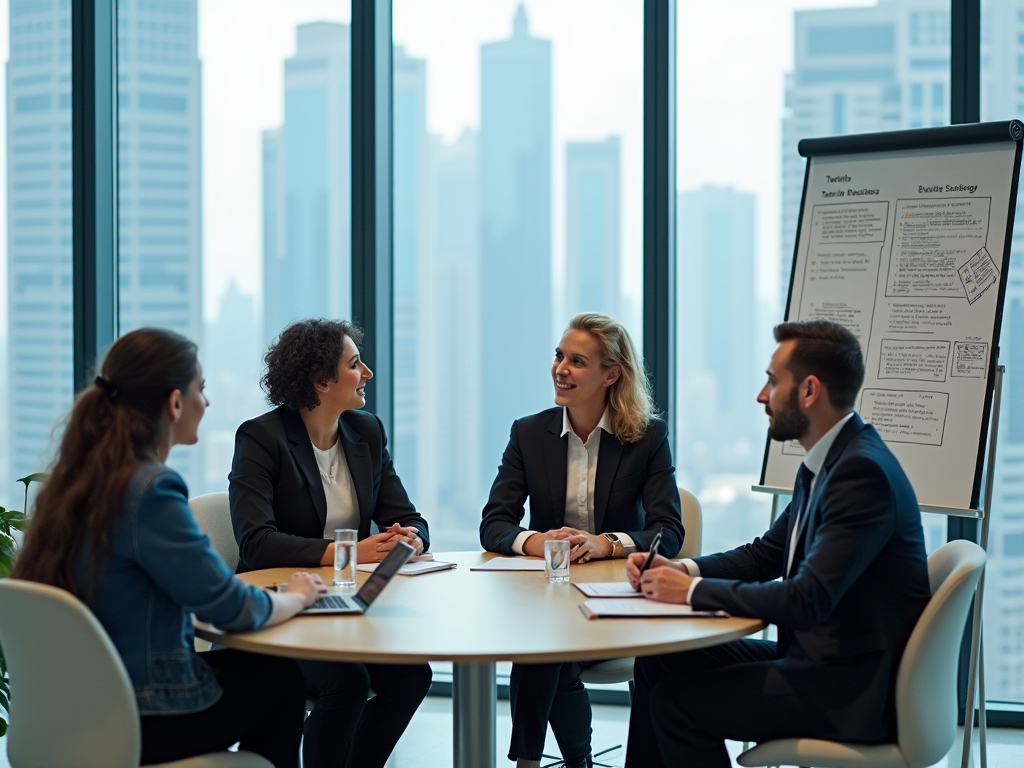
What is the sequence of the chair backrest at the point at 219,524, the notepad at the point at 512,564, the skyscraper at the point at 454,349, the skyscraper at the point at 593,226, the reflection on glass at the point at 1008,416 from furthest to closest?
the skyscraper at the point at 454,349 → the skyscraper at the point at 593,226 → the reflection on glass at the point at 1008,416 → the chair backrest at the point at 219,524 → the notepad at the point at 512,564

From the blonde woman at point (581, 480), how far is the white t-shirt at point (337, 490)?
39 cm

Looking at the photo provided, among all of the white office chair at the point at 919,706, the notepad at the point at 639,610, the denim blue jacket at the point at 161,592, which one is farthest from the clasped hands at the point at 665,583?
the denim blue jacket at the point at 161,592

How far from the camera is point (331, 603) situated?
Result: 2297mm

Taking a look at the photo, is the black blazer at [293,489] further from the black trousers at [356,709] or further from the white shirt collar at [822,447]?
the white shirt collar at [822,447]

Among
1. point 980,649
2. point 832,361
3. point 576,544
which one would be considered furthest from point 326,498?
point 980,649

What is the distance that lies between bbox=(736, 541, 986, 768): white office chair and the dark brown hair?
1414 millimetres

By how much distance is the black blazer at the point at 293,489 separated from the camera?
2809 mm

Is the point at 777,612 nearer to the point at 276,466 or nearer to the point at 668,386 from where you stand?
the point at 276,466

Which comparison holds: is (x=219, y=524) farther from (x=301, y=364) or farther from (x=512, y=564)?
(x=512, y=564)

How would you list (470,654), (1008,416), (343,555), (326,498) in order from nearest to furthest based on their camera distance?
1. (470,654)
2. (343,555)
3. (326,498)
4. (1008,416)

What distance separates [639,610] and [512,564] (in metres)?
0.64

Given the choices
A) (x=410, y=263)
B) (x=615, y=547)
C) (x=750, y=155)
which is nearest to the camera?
(x=615, y=547)

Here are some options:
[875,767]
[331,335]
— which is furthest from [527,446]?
[875,767]

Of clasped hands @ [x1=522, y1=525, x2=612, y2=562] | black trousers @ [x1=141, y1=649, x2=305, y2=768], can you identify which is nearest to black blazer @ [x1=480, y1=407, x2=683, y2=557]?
clasped hands @ [x1=522, y1=525, x2=612, y2=562]
